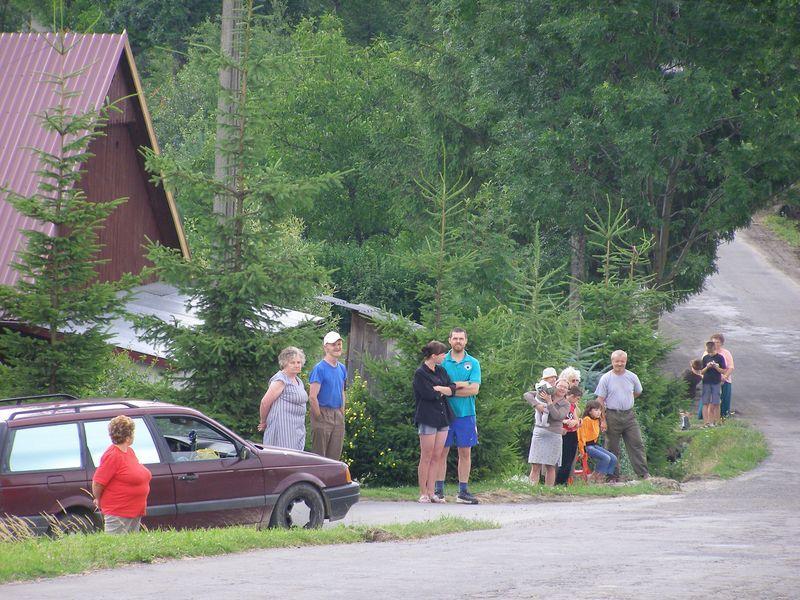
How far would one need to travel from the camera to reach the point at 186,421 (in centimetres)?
1243

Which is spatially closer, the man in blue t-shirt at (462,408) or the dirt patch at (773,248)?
the man in blue t-shirt at (462,408)

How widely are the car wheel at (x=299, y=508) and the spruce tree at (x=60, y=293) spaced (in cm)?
391

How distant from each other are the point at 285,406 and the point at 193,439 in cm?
190

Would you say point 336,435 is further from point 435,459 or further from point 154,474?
point 154,474

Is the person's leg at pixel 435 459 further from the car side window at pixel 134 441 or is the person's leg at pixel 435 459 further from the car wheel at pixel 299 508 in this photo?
the car side window at pixel 134 441

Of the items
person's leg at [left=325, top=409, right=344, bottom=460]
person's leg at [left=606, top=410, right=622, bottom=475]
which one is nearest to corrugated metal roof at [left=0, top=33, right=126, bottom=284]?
person's leg at [left=325, top=409, right=344, bottom=460]

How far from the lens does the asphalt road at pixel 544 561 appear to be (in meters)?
8.84

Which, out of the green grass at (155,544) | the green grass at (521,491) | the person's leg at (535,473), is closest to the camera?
the green grass at (155,544)

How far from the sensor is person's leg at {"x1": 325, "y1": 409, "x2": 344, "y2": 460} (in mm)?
15023

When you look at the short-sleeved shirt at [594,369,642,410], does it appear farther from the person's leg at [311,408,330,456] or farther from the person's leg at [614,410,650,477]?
the person's leg at [311,408,330,456]

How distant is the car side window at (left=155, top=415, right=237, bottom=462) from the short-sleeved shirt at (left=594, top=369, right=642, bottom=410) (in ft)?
24.9

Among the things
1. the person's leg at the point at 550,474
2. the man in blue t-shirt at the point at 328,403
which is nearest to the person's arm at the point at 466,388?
the man in blue t-shirt at the point at 328,403

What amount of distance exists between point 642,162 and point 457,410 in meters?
17.2

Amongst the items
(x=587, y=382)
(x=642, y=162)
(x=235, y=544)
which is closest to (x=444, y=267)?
(x=587, y=382)
